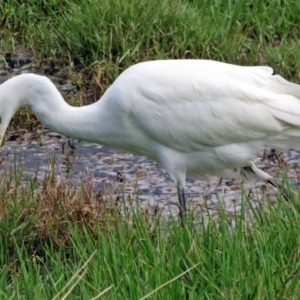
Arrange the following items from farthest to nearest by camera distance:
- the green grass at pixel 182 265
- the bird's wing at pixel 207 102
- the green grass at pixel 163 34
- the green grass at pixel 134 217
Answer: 1. the green grass at pixel 163 34
2. the bird's wing at pixel 207 102
3. the green grass at pixel 134 217
4. the green grass at pixel 182 265

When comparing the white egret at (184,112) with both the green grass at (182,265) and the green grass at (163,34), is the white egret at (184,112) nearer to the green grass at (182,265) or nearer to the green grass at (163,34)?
the green grass at (182,265)

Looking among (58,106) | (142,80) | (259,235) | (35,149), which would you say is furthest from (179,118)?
(35,149)

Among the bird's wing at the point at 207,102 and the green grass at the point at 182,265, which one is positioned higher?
the bird's wing at the point at 207,102

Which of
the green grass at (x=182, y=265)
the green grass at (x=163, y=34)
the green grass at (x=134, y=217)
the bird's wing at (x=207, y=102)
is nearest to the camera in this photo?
the green grass at (x=182, y=265)

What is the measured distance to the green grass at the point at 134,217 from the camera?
124 inches

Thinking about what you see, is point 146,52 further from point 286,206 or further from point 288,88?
point 286,206

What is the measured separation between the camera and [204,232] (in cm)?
356

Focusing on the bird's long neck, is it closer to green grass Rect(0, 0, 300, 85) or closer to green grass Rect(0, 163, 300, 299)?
green grass Rect(0, 163, 300, 299)

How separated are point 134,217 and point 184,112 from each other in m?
0.75

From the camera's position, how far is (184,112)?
14.5 ft

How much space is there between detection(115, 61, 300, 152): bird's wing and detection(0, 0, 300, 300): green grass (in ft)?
1.26

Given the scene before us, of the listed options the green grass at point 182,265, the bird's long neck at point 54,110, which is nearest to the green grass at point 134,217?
the green grass at point 182,265

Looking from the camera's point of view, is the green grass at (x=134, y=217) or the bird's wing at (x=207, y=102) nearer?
the green grass at (x=134, y=217)

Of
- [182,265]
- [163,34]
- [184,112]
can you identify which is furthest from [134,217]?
[163,34]
